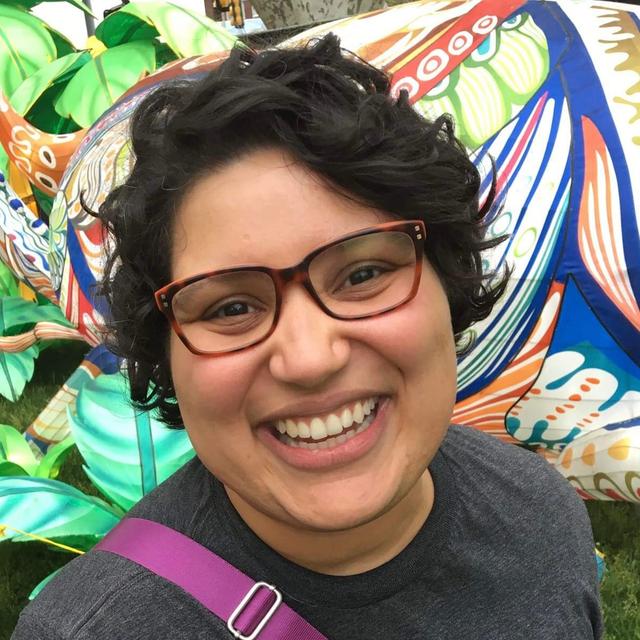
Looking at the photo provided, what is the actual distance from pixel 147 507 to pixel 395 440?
1.00 feet

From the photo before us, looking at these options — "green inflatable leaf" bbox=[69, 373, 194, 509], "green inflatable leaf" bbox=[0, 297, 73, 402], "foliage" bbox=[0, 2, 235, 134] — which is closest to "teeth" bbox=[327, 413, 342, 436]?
"green inflatable leaf" bbox=[69, 373, 194, 509]

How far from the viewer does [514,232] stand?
1.47 meters

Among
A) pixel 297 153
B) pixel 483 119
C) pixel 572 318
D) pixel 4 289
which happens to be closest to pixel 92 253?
pixel 483 119

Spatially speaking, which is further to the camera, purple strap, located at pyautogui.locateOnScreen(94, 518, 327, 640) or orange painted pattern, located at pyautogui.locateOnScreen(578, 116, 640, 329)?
orange painted pattern, located at pyautogui.locateOnScreen(578, 116, 640, 329)

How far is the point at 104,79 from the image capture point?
283 centimetres

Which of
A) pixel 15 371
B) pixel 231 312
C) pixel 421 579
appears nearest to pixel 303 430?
pixel 231 312

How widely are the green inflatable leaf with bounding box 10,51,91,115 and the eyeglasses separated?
2.57m

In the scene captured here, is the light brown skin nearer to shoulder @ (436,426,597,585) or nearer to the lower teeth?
the lower teeth

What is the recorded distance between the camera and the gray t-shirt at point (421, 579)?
0.73m

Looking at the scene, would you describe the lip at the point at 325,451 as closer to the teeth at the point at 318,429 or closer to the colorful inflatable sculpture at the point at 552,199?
the teeth at the point at 318,429

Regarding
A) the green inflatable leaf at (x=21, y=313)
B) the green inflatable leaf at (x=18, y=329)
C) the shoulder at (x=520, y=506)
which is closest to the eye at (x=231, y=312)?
the shoulder at (x=520, y=506)

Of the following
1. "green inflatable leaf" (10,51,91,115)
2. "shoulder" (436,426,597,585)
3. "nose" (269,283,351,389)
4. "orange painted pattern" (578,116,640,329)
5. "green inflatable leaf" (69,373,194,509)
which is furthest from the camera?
"green inflatable leaf" (10,51,91,115)

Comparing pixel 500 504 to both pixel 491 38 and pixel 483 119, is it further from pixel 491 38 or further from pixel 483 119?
pixel 491 38

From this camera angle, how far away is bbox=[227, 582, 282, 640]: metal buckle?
2.33 ft
